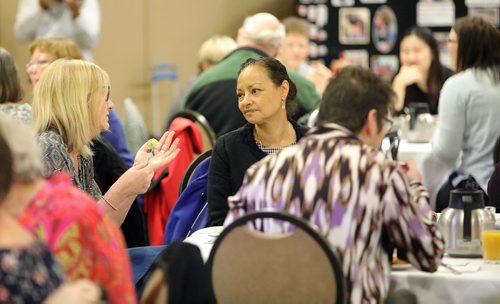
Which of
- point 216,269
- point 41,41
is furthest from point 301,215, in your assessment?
point 41,41

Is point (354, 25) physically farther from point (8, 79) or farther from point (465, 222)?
point (465, 222)

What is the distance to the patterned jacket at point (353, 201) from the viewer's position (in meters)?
2.88

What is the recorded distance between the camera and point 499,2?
988 cm

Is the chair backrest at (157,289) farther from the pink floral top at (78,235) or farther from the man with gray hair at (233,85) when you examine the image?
the man with gray hair at (233,85)

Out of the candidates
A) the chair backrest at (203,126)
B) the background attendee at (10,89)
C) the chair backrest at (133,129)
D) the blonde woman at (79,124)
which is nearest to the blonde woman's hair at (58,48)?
the background attendee at (10,89)

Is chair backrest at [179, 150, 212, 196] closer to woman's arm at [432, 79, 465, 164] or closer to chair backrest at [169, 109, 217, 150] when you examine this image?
chair backrest at [169, 109, 217, 150]

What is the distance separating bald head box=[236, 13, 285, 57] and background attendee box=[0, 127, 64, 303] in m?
4.39

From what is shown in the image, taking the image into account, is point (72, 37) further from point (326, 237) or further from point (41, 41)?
point (326, 237)

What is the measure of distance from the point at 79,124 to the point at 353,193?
154cm

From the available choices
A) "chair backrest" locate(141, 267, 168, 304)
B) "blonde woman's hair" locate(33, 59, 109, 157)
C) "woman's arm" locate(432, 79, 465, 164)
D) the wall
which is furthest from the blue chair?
the wall

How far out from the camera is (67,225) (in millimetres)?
2455

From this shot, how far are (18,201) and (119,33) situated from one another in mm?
7531

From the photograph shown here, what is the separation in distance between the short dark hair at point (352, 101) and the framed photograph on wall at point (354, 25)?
24.0 feet

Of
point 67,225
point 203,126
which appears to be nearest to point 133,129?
point 203,126
